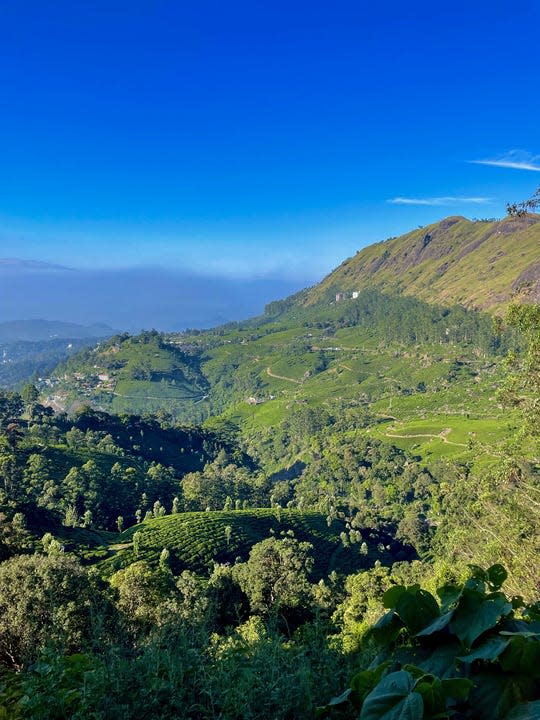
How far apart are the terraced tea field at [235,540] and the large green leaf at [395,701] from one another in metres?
31.1

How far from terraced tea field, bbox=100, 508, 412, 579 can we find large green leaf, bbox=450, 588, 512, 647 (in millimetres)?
30857

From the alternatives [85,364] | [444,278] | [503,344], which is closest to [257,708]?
[503,344]

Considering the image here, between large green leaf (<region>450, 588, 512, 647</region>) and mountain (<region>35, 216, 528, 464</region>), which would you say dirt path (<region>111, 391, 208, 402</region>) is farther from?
large green leaf (<region>450, 588, 512, 647</region>)

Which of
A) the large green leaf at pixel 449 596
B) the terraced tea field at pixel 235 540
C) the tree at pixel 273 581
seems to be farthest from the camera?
the terraced tea field at pixel 235 540

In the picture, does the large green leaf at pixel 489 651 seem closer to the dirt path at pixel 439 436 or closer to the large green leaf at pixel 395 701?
the large green leaf at pixel 395 701

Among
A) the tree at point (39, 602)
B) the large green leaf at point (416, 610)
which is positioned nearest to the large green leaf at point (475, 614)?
the large green leaf at point (416, 610)

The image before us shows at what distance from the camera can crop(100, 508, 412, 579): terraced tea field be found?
35469 millimetres

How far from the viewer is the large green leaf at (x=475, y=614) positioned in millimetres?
1665

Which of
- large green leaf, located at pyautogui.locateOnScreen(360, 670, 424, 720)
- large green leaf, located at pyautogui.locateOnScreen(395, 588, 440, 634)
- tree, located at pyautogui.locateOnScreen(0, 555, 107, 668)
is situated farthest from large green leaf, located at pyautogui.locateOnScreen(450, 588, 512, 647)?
tree, located at pyautogui.locateOnScreen(0, 555, 107, 668)

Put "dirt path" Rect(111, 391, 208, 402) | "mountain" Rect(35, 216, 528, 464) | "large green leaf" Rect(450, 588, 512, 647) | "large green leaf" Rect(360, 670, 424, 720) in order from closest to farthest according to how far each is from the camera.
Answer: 1. "large green leaf" Rect(360, 670, 424, 720)
2. "large green leaf" Rect(450, 588, 512, 647)
3. "mountain" Rect(35, 216, 528, 464)
4. "dirt path" Rect(111, 391, 208, 402)

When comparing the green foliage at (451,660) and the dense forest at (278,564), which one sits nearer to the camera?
the green foliage at (451,660)

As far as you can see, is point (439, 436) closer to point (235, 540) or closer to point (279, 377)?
point (235, 540)

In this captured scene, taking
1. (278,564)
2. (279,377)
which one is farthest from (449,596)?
(279,377)

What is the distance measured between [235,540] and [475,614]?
137 ft
